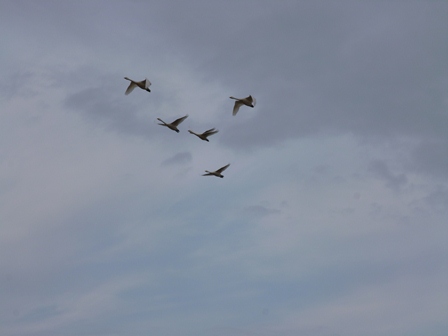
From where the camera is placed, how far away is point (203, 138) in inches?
6550

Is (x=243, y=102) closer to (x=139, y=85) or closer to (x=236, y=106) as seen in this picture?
(x=236, y=106)

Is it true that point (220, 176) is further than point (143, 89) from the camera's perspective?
Yes

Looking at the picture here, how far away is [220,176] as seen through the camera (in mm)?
173875

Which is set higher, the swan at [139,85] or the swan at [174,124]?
the swan at [139,85]

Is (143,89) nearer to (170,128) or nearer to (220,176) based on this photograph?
(170,128)

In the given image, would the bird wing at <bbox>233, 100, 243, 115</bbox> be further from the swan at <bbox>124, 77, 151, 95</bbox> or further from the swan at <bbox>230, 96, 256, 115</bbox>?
the swan at <bbox>124, 77, 151, 95</bbox>

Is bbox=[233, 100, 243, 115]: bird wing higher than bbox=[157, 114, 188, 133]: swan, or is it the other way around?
bbox=[233, 100, 243, 115]: bird wing

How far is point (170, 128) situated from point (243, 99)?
19.1 m

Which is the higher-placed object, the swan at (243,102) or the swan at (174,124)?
the swan at (243,102)

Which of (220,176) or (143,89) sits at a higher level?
(143,89)

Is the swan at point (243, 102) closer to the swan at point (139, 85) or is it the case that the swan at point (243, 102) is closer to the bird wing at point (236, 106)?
the bird wing at point (236, 106)

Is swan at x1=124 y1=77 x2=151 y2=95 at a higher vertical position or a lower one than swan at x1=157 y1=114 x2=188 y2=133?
higher

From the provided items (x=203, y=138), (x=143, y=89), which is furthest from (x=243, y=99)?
(x=143, y=89)

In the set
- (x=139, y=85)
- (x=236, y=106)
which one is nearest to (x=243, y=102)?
(x=236, y=106)
